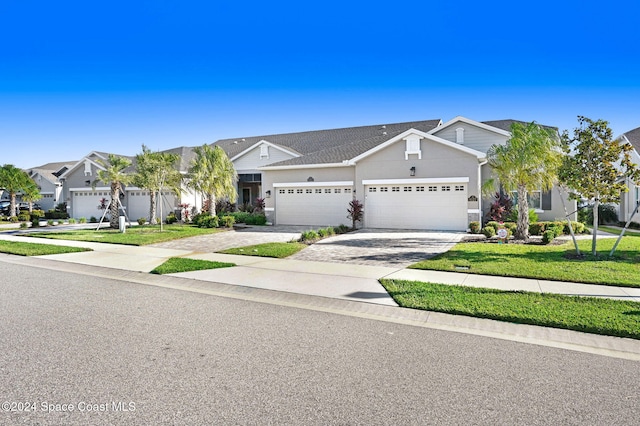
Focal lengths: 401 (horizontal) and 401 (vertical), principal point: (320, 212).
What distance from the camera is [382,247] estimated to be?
14.0 meters

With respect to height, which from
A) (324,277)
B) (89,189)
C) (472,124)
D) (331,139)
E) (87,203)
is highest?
(331,139)

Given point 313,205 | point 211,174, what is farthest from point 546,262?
point 211,174

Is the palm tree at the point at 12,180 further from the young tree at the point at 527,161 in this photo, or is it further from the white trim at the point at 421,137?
the young tree at the point at 527,161

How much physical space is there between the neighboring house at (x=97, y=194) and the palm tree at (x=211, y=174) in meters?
5.02

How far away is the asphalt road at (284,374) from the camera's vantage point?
11.4 ft

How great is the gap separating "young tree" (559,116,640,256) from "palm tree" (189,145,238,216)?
705 inches

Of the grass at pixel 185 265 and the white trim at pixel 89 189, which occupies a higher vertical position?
the white trim at pixel 89 189

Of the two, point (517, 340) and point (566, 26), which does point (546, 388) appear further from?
point (566, 26)

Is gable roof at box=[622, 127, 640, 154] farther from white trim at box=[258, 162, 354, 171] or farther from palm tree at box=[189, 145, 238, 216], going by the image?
palm tree at box=[189, 145, 238, 216]

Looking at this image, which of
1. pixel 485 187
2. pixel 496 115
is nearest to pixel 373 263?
pixel 485 187

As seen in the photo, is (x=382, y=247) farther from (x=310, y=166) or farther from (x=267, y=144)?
(x=267, y=144)

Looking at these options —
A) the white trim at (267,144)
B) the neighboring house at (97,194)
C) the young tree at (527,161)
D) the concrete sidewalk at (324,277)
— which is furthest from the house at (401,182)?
the concrete sidewalk at (324,277)

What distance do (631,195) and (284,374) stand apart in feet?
80.3

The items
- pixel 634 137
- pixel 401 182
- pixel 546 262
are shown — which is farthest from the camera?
pixel 634 137
